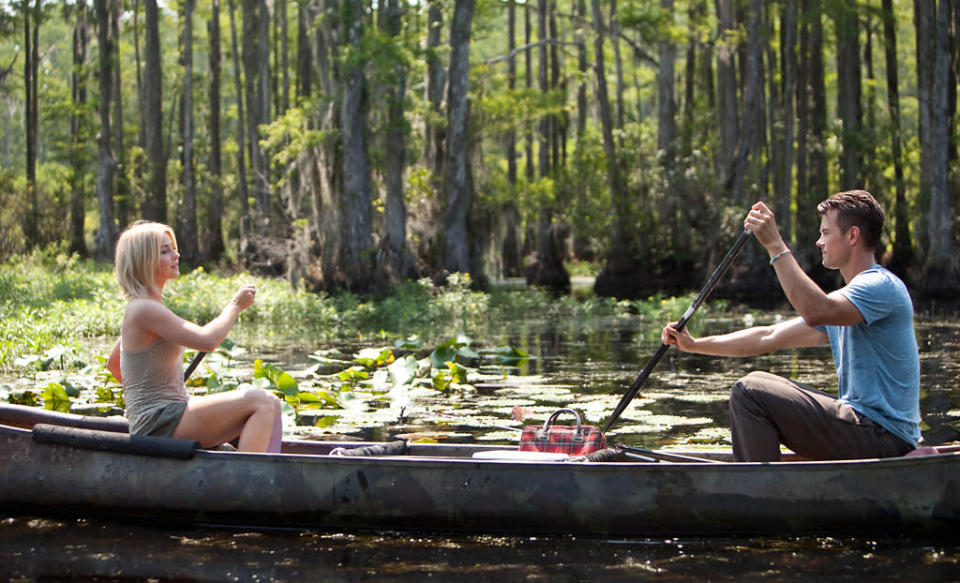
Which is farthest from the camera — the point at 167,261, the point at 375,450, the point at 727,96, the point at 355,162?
the point at 727,96

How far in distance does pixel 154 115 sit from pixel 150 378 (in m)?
25.2

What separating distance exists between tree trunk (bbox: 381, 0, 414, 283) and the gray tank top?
51.2 ft

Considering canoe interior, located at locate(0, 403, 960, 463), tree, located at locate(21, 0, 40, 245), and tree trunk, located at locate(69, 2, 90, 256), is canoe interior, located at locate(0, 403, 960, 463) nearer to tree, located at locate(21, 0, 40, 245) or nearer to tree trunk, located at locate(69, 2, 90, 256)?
tree, located at locate(21, 0, 40, 245)

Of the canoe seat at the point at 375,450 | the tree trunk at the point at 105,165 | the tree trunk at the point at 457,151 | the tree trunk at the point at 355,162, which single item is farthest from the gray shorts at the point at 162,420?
the tree trunk at the point at 105,165

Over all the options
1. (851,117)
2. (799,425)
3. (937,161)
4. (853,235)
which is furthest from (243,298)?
(851,117)

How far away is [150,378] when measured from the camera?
526 cm

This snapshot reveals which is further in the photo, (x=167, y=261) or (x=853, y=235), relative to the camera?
(x=167, y=261)

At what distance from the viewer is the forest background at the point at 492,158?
21.2m

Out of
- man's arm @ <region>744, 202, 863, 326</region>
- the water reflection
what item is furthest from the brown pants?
the water reflection

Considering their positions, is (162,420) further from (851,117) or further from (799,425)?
(851,117)

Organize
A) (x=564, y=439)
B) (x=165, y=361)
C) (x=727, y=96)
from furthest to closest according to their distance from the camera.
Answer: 1. (x=727, y=96)
2. (x=564, y=439)
3. (x=165, y=361)

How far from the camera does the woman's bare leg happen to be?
17.5ft

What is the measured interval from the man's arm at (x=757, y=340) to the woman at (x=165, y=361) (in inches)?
79.5

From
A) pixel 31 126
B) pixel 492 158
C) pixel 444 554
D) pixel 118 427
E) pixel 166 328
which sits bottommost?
pixel 444 554
